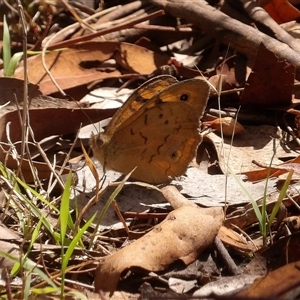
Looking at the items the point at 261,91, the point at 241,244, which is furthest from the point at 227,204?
the point at 261,91

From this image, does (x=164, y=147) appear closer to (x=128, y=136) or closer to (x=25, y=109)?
(x=128, y=136)

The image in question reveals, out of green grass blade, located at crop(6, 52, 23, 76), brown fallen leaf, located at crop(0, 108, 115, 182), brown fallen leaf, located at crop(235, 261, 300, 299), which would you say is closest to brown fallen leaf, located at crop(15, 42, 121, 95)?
green grass blade, located at crop(6, 52, 23, 76)

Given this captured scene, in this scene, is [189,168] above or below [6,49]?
below

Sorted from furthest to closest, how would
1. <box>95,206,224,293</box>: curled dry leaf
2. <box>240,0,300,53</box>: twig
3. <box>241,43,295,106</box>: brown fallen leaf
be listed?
<box>240,0,300,53</box>: twig < <box>241,43,295,106</box>: brown fallen leaf < <box>95,206,224,293</box>: curled dry leaf

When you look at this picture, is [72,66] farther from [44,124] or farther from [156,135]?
[156,135]

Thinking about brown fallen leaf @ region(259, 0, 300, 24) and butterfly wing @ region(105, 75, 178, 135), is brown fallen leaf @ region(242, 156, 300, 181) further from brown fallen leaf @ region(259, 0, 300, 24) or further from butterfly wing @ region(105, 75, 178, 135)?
brown fallen leaf @ region(259, 0, 300, 24)

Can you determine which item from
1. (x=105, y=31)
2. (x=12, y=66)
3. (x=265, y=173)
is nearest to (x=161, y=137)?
(x=265, y=173)
